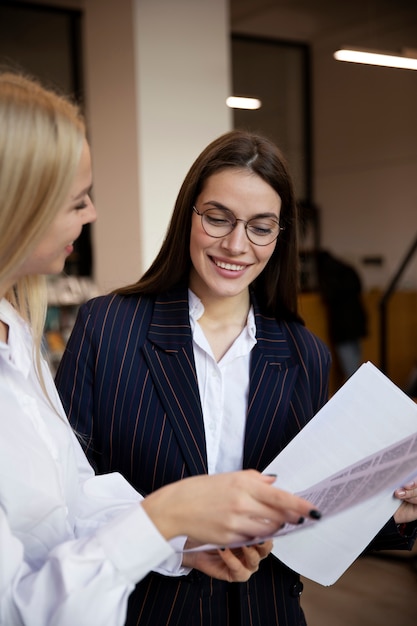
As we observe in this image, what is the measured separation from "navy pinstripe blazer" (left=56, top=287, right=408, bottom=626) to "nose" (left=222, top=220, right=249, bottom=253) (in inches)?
7.8

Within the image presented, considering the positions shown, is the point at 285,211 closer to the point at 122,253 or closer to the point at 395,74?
the point at 122,253

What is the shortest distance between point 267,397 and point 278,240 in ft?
1.24

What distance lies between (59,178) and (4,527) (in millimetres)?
433

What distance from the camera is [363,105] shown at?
898 centimetres

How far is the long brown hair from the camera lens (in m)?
1.56

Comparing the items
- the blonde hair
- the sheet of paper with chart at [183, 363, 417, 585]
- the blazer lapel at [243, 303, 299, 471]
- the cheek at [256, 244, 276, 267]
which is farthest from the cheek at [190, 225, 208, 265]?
the blonde hair

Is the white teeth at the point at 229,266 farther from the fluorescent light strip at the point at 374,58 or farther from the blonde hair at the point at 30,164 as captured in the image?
the fluorescent light strip at the point at 374,58

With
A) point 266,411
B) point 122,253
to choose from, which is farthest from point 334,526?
point 122,253

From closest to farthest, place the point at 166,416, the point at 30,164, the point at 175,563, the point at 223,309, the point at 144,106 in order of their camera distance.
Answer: the point at 30,164 → the point at 175,563 → the point at 166,416 → the point at 223,309 → the point at 144,106

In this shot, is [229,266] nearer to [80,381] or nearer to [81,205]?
[80,381]

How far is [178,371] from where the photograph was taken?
1530 millimetres

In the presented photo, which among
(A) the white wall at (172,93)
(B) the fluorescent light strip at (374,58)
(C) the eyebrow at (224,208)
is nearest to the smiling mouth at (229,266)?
(C) the eyebrow at (224,208)

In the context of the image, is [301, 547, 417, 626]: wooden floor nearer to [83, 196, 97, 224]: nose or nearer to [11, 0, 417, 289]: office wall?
[11, 0, 417, 289]: office wall

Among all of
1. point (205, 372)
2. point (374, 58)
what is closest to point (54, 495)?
point (205, 372)
